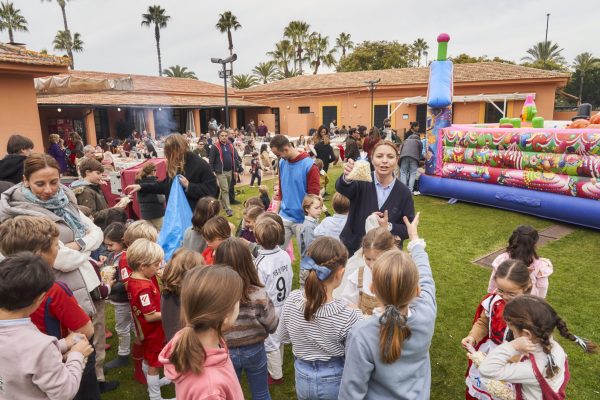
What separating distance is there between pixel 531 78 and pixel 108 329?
22.6 m

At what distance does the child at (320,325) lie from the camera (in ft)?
7.11

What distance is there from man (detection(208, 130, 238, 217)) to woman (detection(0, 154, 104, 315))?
18.0ft

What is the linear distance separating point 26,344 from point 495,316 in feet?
8.20

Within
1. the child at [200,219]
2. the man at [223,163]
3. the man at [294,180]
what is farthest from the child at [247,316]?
the man at [223,163]

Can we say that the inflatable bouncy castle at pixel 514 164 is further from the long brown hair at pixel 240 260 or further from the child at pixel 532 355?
the long brown hair at pixel 240 260

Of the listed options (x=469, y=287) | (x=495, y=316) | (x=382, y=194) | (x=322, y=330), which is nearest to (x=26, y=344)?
(x=322, y=330)

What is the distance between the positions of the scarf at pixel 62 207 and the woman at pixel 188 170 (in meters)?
1.55

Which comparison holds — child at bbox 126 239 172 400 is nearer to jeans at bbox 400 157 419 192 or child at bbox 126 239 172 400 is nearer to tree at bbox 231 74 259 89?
jeans at bbox 400 157 419 192

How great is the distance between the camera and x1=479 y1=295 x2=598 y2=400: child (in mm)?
1903

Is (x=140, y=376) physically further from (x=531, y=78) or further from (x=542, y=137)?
(x=531, y=78)

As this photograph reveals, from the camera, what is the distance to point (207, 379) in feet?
5.63

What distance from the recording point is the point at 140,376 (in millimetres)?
3457

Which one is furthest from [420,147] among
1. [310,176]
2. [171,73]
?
[171,73]

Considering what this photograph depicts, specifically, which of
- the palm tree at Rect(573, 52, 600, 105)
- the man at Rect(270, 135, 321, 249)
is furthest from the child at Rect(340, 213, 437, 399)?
the palm tree at Rect(573, 52, 600, 105)
